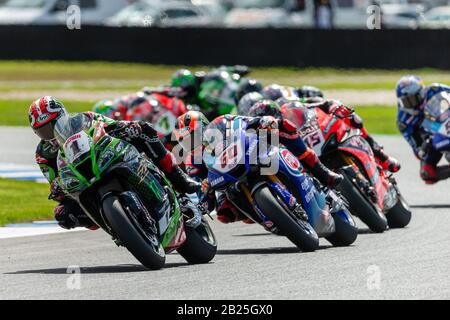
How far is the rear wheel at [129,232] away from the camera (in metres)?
9.09

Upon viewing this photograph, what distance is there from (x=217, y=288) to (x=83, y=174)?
4.40 ft

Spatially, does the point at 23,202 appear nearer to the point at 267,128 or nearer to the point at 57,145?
the point at 57,145

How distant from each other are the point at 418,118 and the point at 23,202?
4.49 metres

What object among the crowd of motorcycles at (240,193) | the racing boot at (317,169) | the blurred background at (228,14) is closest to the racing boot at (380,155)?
the crowd of motorcycles at (240,193)

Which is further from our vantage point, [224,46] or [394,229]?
[224,46]

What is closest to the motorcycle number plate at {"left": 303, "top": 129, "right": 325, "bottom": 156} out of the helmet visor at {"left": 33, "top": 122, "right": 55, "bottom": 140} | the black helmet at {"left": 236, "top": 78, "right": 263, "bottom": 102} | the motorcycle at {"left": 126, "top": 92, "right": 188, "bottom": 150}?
the helmet visor at {"left": 33, "top": 122, "right": 55, "bottom": 140}

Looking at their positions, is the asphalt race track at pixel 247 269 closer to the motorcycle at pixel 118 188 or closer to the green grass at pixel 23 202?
the motorcycle at pixel 118 188

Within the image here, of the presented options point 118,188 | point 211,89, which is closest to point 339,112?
point 118,188

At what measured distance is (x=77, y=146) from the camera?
30.9 ft

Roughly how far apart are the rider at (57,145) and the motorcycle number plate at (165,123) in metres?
6.66

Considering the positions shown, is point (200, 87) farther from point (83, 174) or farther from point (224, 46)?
point (224, 46)

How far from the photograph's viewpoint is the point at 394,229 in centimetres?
1262
